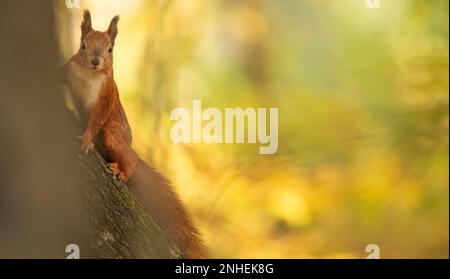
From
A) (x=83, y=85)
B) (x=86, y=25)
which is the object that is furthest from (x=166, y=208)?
(x=86, y=25)

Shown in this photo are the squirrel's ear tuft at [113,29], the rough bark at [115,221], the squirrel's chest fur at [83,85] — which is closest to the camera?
the rough bark at [115,221]

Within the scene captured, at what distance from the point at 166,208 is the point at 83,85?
1.27 ft

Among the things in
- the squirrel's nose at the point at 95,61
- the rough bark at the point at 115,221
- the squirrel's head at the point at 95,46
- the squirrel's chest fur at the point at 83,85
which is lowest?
the rough bark at the point at 115,221

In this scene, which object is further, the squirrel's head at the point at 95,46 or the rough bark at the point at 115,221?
the squirrel's head at the point at 95,46

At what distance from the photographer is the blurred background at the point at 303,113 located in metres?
1.90

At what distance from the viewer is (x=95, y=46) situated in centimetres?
178

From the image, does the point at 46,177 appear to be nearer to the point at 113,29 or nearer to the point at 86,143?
the point at 86,143

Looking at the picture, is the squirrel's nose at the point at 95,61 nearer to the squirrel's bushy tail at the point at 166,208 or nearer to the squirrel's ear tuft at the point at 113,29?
the squirrel's ear tuft at the point at 113,29

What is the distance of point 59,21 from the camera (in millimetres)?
1791

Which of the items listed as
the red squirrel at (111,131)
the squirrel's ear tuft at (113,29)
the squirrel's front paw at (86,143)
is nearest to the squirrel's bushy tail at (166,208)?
the red squirrel at (111,131)

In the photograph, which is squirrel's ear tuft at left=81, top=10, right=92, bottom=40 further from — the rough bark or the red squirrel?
the rough bark

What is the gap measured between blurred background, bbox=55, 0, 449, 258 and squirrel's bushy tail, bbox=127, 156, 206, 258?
0.03 meters

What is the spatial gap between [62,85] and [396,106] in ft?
2.91
